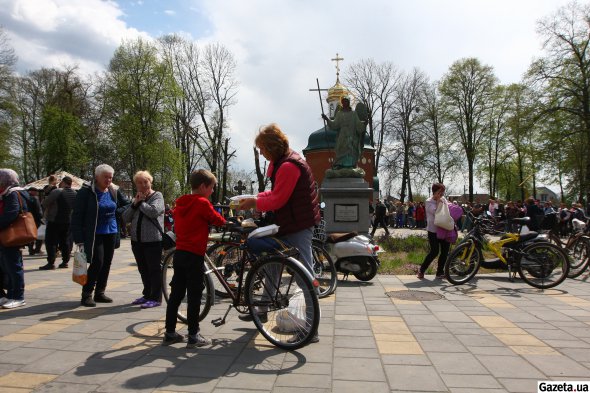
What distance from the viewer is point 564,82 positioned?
2820 centimetres

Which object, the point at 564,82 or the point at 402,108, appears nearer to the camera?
the point at 564,82

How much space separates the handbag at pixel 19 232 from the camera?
5770 mm

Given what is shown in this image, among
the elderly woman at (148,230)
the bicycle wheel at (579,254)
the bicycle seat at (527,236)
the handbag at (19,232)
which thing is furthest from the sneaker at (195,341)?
the bicycle wheel at (579,254)

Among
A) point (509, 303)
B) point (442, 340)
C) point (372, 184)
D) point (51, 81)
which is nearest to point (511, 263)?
point (509, 303)

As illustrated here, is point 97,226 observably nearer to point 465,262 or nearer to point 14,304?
point 14,304

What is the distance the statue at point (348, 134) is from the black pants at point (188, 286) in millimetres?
9152

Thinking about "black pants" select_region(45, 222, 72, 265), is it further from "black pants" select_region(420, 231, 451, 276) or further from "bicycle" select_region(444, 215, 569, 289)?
"bicycle" select_region(444, 215, 569, 289)

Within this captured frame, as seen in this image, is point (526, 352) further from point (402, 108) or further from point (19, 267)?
point (402, 108)

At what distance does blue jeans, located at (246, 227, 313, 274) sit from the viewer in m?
4.37

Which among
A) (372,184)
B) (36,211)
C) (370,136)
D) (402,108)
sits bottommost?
(36,211)

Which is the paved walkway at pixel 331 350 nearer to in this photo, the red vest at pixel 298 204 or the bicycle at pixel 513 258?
the bicycle at pixel 513 258

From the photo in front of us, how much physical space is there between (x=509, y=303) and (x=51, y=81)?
42.1 metres

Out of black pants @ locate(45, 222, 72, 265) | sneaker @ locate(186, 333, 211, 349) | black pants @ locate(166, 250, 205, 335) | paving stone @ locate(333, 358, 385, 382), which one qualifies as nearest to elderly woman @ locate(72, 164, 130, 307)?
black pants @ locate(166, 250, 205, 335)

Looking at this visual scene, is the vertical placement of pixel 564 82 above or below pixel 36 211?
above
